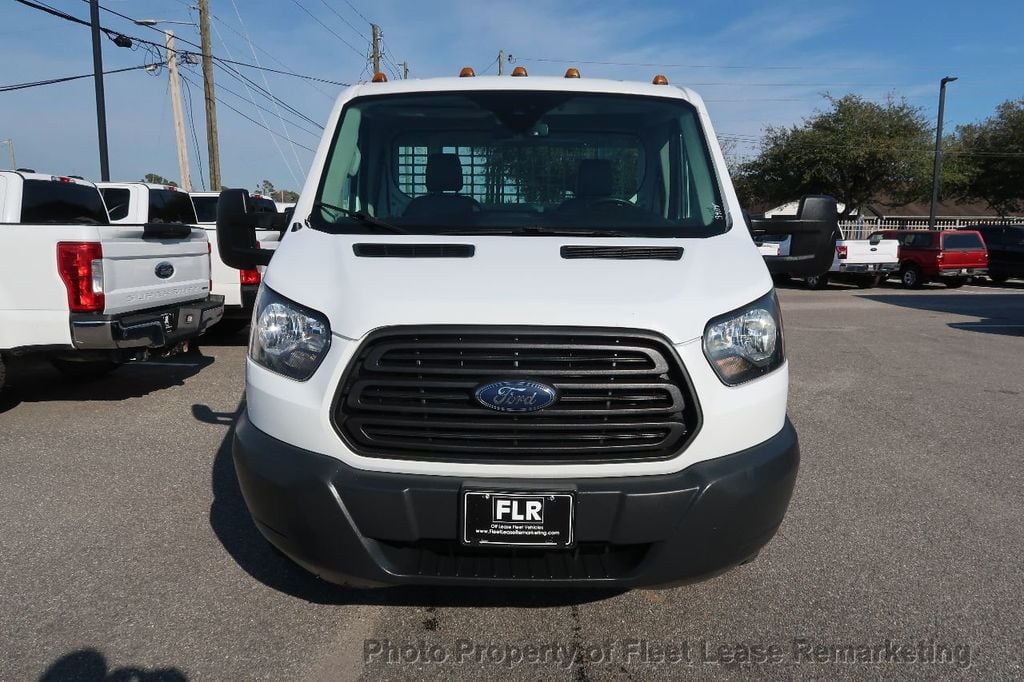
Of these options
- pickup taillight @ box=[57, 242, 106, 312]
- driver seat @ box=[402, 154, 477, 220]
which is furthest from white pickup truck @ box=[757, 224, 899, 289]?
driver seat @ box=[402, 154, 477, 220]

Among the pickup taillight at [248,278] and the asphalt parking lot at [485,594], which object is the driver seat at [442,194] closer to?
the asphalt parking lot at [485,594]

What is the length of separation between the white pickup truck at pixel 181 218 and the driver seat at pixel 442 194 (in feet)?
17.6

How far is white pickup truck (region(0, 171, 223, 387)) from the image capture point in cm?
552

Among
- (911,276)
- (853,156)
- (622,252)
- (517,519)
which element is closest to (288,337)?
(517,519)

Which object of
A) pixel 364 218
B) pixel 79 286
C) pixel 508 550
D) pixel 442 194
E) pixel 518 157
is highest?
pixel 518 157

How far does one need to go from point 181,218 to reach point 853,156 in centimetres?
3325

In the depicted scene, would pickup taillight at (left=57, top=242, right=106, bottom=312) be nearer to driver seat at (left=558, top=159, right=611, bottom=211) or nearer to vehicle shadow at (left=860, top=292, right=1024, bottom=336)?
driver seat at (left=558, top=159, right=611, bottom=211)

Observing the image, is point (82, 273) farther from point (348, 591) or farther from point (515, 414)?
point (515, 414)

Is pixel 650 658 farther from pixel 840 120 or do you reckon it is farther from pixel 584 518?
pixel 840 120

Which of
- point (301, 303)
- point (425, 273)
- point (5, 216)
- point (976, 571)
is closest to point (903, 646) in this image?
point (976, 571)

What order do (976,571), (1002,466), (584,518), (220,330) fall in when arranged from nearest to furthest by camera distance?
(584,518) < (976,571) < (1002,466) < (220,330)

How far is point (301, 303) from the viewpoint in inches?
102

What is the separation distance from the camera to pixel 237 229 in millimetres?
3400

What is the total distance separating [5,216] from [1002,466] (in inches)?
308
